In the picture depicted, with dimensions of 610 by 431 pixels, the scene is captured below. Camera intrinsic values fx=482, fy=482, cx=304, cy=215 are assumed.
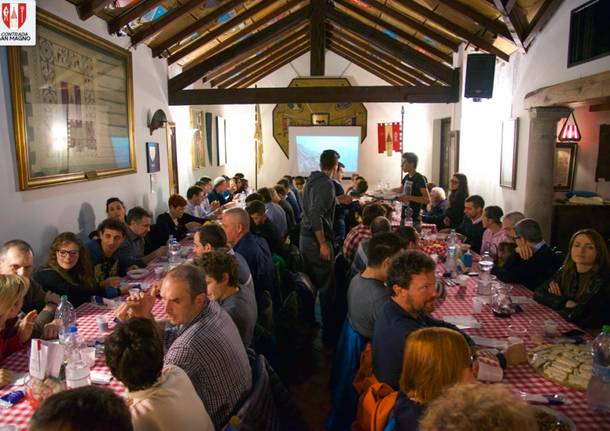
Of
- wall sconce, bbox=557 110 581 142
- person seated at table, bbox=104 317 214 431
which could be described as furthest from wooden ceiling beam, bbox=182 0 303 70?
person seated at table, bbox=104 317 214 431

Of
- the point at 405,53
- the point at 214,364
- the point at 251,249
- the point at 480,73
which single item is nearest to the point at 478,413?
the point at 214,364

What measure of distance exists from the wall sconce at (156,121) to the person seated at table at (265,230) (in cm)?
331

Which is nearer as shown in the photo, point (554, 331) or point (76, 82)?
point (554, 331)

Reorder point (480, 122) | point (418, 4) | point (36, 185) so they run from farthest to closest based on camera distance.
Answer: point (480, 122) → point (418, 4) → point (36, 185)

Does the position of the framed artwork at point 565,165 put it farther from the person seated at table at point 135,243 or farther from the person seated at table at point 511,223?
the person seated at table at point 135,243

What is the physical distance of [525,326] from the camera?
2.79 m

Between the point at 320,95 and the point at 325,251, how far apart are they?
4.49 m

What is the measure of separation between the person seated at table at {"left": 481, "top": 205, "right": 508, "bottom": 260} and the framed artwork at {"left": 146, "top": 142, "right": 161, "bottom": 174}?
494 cm

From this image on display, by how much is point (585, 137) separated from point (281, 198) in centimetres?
514

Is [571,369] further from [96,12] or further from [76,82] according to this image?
[96,12]

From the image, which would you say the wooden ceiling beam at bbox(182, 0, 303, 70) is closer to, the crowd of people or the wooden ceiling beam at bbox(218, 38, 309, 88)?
the wooden ceiling beam at bbox(218, 38, 309, 88)

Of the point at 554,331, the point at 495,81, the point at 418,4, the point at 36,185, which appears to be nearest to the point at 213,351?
the point at 554,331

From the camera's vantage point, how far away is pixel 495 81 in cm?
760

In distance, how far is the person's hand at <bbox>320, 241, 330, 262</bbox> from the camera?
4922mm
